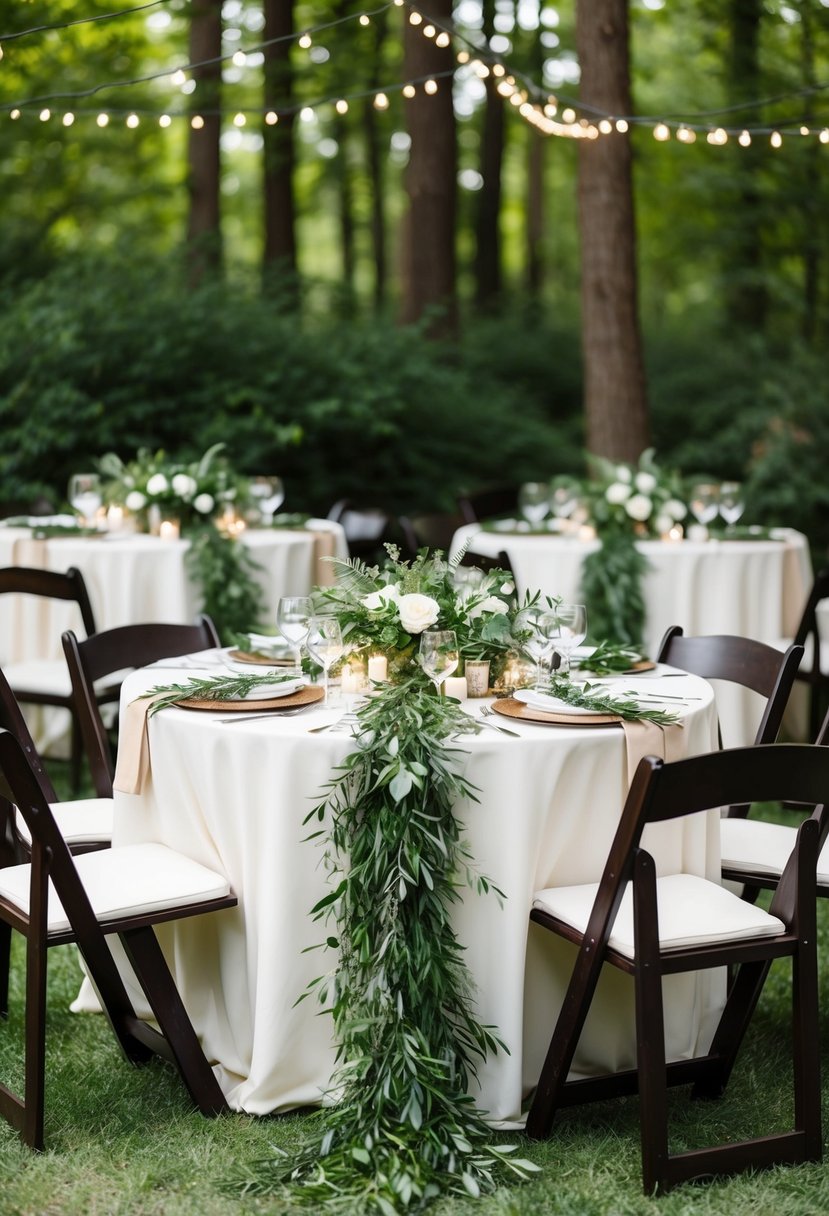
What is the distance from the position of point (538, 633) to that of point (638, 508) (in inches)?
131

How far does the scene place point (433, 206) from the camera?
1228 cm

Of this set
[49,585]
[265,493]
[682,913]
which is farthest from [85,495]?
[682,913]

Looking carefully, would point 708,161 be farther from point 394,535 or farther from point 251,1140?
point 251,1140

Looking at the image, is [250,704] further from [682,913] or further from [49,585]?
[49,585]

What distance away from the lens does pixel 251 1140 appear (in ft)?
10.9

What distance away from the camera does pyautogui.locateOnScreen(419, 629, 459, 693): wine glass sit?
348 centimetres

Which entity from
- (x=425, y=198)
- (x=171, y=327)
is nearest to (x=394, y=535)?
(x=171, y=327)

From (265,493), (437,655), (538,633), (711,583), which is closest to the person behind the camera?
(437,655)

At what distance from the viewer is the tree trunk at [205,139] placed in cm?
1227

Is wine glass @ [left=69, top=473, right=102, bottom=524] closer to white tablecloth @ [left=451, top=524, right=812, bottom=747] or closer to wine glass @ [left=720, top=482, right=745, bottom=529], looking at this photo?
white tablecloth @ [left=451, top=524, right=812, bottom=747]

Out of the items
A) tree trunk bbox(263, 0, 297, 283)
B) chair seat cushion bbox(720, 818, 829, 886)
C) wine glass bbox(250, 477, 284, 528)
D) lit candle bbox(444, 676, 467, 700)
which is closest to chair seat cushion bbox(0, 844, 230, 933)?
lit candle bbox(444, 676, 467, 700)

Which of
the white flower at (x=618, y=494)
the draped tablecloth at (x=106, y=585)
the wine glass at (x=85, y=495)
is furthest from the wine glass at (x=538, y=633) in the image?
the wine glass at (x=85, y=495)

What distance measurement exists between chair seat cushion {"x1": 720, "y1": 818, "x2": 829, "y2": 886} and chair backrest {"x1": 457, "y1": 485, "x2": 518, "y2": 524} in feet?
15.6

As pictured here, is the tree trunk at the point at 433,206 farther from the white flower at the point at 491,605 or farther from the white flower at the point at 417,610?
the white flower at the point at 417,610
